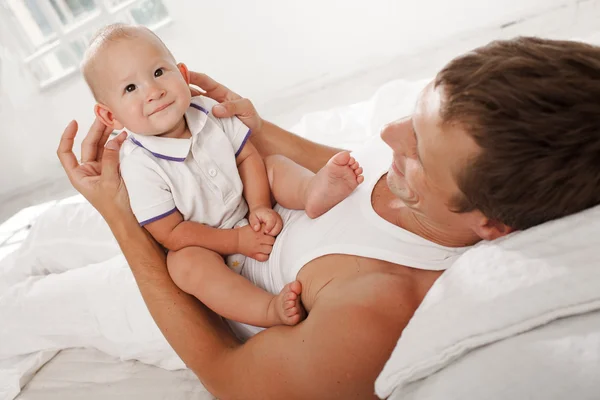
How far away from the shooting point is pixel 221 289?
0.97m

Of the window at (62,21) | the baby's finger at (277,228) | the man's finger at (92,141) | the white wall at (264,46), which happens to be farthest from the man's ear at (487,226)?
the window at (62,21)

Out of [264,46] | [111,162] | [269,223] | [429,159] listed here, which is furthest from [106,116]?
[264,46]

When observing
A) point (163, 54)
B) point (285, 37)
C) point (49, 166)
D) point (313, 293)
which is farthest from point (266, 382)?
point (49, 166)

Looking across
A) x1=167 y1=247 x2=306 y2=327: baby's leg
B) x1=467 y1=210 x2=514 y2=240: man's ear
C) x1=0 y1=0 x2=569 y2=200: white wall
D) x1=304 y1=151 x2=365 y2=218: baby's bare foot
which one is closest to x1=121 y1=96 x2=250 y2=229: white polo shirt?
x1=167 y1=247 x2=306 y2=327: baby's leg

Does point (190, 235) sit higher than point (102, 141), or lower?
lower

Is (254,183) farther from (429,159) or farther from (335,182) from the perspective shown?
(429,159)

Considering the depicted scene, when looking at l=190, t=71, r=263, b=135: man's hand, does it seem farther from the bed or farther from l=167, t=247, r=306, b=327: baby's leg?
the bed

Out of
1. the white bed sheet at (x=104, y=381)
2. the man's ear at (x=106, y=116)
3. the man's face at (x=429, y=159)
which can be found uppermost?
the man's ear at (x=106, y=116)

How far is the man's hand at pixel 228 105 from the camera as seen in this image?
1.14 m

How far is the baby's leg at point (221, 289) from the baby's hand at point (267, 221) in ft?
0.35

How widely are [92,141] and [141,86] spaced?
281 mm

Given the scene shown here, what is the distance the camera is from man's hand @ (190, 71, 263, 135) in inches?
44.9

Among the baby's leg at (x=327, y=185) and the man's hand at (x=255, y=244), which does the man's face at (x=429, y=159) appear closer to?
the baby's leg at (x=327, y=185)

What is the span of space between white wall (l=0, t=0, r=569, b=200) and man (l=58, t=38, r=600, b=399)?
5.37 ft
